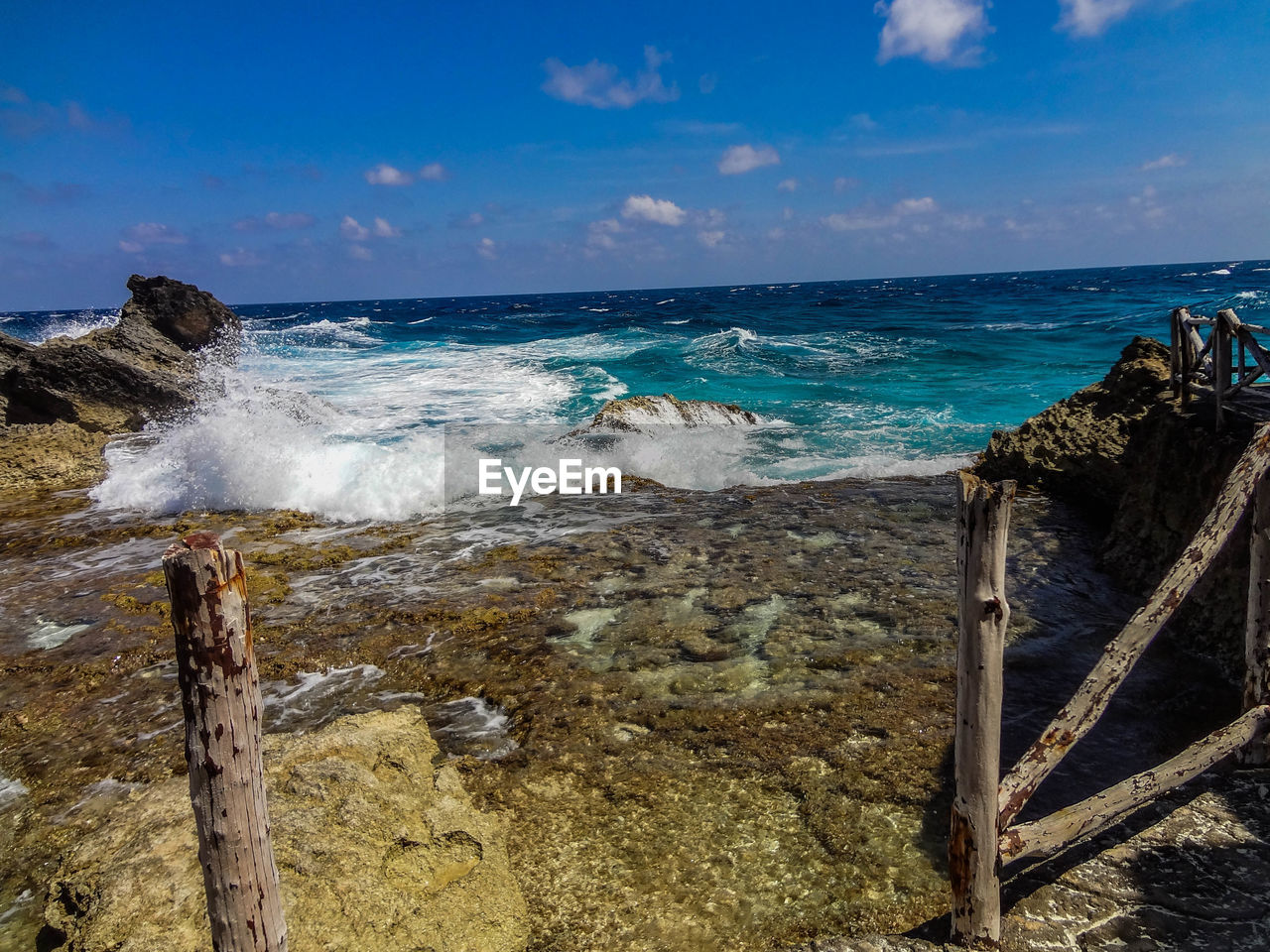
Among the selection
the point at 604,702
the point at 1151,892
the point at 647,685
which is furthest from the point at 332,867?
the point at 1151,892

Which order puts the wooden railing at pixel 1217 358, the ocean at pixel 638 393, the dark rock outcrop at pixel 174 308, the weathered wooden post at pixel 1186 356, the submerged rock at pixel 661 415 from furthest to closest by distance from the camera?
the dark rock outcrop at pixel 174 308 < the submerged rock at pixel 661 415 < the ocean at pixel 638 393 < the weathered wooden post at pixel 1186 356 < the wooden railing at pixel 1217 358

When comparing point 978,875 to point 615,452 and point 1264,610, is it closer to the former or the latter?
Result: point 1264,610

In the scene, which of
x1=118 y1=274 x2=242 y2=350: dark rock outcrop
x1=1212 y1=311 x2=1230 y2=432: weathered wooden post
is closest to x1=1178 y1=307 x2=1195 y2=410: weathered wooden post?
x1=1212 y1=311 x2=1230 y2=432: weathered wooden post

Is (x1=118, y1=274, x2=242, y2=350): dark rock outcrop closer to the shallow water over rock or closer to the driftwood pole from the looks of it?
the shallow water over rock

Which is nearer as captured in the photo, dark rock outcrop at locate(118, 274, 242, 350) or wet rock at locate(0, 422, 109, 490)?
wet rock at locate(0, 422, 109, 490)

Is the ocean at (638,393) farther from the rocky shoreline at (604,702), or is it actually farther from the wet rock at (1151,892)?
the wet rock at (1151,892)

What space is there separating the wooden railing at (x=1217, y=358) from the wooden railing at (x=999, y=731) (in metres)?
2.14

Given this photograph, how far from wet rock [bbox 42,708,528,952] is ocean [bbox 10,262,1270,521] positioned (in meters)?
5.94


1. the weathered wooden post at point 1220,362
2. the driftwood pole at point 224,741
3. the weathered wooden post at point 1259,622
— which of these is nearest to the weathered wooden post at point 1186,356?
the weathered wooden post at point 1220,362

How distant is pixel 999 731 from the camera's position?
293cm

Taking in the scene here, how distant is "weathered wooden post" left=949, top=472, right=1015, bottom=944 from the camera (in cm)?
261

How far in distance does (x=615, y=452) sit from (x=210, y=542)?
380 inches

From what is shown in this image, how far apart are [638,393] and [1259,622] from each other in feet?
60.8

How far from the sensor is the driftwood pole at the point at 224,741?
84.1 inches
